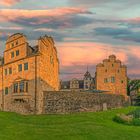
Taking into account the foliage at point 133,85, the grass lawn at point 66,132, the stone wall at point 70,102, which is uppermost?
the foliage at point 133,85

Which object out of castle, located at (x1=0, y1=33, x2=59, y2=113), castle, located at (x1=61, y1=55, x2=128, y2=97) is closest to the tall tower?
castle, located at (x1=61, y1=55, x2=128, y2=97)

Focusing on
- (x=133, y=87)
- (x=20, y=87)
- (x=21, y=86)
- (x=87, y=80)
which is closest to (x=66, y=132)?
(x=21, y=86)

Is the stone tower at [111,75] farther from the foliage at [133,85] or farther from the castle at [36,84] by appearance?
the castle at [36,84]

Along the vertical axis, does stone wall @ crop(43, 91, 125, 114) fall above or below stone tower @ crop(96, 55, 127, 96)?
below

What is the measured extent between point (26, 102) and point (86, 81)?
72.4m

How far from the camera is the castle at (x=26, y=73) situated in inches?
2370

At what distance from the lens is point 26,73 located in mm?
62312

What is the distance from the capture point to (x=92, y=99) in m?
63.7

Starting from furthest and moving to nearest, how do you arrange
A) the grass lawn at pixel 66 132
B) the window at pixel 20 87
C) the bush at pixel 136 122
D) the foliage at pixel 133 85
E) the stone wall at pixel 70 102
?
the foliage at pixel 133 85 < the window at pixel 20 87 < the stone wall at pixel 70 102 < the bush at pixel 136 122 < the grass lawn at pixel 66 132

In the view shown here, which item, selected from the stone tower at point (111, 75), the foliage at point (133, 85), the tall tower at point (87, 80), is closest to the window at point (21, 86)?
the stone tower at point (111, 75)

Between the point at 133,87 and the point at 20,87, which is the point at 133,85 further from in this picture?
the point at 20,87

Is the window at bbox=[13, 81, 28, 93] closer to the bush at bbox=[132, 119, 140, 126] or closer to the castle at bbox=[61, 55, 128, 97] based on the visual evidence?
the bush at bbox=[132, 119, 140, 126]

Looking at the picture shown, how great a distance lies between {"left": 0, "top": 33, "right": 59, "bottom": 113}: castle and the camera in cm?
6019

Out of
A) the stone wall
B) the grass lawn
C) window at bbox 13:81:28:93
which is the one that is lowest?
the grass lawn
